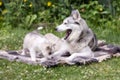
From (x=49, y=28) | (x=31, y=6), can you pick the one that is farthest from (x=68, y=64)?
(x=31, y=6)

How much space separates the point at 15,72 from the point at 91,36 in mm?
1613

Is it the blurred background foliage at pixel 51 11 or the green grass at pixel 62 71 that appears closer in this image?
the green grass at pixel 62 71

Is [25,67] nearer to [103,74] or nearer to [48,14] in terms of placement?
[103,74]

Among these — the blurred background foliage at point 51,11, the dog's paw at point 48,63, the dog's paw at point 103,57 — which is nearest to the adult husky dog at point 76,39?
the dog's paw at point 103,57

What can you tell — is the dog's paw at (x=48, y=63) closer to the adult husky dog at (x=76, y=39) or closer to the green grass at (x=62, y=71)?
the green grass at (x=62, y=71)

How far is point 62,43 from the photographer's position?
8.27m

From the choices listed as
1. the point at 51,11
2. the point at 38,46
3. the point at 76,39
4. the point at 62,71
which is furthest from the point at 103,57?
the point at 51,11

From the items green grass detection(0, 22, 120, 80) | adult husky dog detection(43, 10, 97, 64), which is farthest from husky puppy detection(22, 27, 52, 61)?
green grass detection(0, 22, 120, 80)

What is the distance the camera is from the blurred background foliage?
11.6 meters

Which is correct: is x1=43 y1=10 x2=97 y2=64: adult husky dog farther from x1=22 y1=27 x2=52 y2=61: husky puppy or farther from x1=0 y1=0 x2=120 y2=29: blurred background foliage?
x1=0 y1=0 x2=120 y2=29: blurred background foliage

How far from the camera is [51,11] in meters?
12.2

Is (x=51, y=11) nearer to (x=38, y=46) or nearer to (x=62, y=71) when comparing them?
(x=38, y=46)

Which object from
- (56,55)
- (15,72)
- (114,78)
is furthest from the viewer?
(56,55)

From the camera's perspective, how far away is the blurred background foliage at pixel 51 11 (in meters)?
11.6
